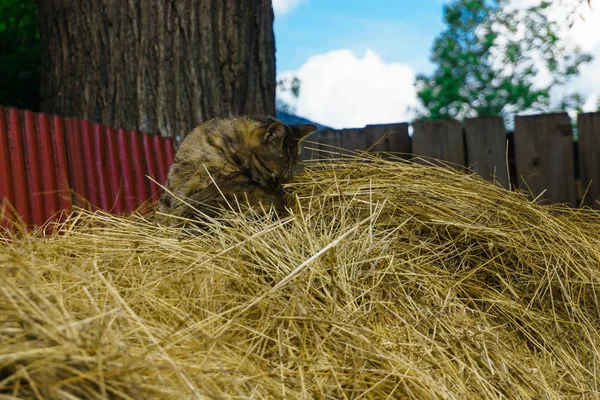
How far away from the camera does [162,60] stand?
490cm

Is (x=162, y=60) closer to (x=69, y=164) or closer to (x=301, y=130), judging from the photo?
(x=69, y=164)

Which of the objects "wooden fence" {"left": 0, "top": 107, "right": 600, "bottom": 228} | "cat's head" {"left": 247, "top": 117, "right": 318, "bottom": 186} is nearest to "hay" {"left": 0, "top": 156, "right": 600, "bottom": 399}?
"cat's head" {"left": 247, "top": 117, "right": 318, "bottom": 186}

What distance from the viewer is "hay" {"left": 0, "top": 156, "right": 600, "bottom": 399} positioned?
156 centimetres

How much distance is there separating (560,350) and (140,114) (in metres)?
3.60

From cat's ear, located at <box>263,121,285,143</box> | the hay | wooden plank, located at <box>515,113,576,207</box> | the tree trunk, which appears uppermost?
the tree trunk

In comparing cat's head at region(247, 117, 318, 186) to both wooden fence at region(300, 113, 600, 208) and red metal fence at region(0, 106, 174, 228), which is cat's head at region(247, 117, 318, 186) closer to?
red metal fence at region(0, 106, 174, 228)

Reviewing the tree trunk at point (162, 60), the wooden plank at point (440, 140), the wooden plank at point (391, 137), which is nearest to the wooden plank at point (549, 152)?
the wooden plank at point (440, 140)

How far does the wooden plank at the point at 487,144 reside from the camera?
5.09 m

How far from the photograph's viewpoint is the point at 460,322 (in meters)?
2.38

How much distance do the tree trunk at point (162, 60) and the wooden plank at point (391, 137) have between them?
0.94 meters

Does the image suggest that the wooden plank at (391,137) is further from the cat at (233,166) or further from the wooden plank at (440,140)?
the cat at (233,166)

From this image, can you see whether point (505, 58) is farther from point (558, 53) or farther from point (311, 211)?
point (311, 211)

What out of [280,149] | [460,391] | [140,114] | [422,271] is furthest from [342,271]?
[140,114]

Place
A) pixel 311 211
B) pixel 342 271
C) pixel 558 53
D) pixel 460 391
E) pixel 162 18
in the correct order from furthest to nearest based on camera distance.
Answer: pixel 558 53 < pixel 162 18 < pixel 311 211 < pixel 342 271 < pixel 460 391
